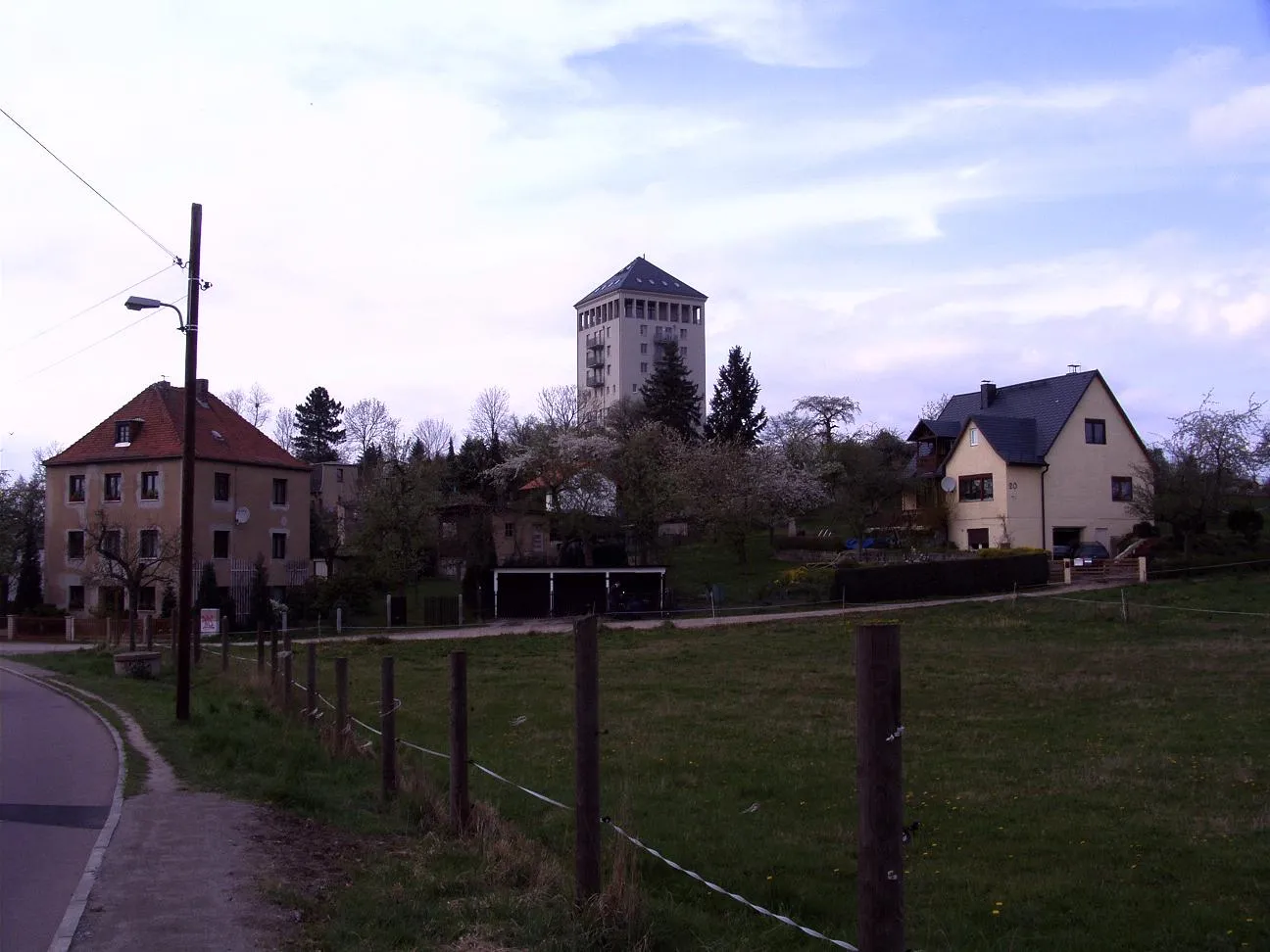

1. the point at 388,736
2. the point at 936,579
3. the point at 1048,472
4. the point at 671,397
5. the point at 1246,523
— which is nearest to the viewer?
the point at 388,736

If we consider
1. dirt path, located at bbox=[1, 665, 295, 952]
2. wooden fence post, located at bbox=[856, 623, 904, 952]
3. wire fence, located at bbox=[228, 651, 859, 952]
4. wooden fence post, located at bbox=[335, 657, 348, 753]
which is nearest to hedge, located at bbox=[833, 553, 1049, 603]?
wire fence, located at bbox=[228, 651, 859, 952]

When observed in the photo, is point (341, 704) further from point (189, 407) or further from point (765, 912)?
point (189, 407)

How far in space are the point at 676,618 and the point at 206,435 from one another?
2754cm

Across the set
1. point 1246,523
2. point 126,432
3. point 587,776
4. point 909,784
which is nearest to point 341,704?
point 909,784

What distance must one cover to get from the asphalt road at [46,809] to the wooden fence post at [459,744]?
2626 millimetres

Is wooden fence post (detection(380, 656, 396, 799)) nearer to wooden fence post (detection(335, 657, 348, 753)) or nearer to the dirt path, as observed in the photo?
the dirt path

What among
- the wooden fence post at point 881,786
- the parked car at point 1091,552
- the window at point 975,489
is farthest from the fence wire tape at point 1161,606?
the wooden fence post at point 881,786

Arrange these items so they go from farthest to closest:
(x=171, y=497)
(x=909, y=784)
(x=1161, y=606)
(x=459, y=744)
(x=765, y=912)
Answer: (x=171, y=497) < (x=1161, y=606) < (x=909, y=784) < (x=459, y=744) < (x=765, y=912)

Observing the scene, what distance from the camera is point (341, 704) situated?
12977mm

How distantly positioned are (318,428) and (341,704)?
97.4 m

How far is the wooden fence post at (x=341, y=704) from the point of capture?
40.9 ft

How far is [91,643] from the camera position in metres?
46.1

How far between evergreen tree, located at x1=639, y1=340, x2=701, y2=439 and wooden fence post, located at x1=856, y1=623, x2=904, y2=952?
258ft

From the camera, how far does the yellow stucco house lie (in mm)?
56281
